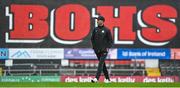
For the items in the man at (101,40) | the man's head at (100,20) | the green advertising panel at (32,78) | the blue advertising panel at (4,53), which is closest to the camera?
the man's head at (100,20)

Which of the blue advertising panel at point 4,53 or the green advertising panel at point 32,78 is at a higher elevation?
the blue advertising panel at point 4,53

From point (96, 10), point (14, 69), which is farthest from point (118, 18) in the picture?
point (14, 69)

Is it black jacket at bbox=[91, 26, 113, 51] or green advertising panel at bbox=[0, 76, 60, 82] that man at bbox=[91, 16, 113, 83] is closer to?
black jacket at bbox=[91, 26, 113, 51]

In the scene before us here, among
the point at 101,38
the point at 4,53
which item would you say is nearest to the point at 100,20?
the point at 101,38

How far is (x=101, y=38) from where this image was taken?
13.6 meters

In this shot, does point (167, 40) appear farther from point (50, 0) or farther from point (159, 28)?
point (50, 0)

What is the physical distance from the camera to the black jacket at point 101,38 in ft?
44.5

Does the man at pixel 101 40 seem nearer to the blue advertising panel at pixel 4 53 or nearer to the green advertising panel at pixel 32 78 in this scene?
the green advertising panel at pixel 32 78

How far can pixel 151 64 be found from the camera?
23672mm

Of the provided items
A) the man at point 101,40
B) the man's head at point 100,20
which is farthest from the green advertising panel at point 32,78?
the man's head at point 100,20

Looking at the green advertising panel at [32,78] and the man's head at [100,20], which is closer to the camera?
the man's head at [100,20]

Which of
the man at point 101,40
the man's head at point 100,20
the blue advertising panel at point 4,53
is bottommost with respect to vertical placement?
the blue advertising panel at point 4,53

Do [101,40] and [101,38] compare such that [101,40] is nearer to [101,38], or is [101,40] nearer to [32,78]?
[101,38]

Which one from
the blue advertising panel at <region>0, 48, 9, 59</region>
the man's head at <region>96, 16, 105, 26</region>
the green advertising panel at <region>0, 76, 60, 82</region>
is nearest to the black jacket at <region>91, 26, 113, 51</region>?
the man's head at <region>96, 16, 105, 26</region>
